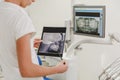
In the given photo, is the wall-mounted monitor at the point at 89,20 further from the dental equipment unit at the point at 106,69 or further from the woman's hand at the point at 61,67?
the woman's hand at the point at 61,67

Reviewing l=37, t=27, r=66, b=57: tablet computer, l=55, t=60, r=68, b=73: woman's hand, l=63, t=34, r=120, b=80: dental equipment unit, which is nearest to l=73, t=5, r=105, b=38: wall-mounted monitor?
l=37, t=27, r=66, b=57: tablet computer

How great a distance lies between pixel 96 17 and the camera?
74.8 inches

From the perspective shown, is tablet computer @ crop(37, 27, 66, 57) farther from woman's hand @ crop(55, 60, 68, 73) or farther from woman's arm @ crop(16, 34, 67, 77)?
woman's arm @ crop(16, 34, 67, 77)

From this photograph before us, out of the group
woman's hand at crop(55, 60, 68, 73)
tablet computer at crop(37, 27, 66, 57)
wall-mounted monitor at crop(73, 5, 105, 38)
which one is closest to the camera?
woman's hand at crop(55, 60, 68, 73)

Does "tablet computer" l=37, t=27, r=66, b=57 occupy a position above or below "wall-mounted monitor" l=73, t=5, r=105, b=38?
below

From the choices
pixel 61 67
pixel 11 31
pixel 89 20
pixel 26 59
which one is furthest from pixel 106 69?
pixel 89 20

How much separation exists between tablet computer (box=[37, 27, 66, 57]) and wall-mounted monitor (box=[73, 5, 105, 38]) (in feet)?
Answer: 0.75

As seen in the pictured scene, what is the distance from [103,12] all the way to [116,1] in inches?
30.0

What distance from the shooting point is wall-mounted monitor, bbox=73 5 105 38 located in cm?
182

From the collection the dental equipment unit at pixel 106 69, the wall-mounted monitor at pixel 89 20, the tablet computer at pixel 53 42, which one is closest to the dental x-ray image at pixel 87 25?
the wall-mounted monitor at pixel 89 20

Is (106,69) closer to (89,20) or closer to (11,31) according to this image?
(11,31)

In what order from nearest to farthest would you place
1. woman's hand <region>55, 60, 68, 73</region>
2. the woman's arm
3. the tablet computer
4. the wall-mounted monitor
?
the woman's arm → woman's hand <region>55, 60, 68, 73</region> → the wall-mounted monitor → the tablet computer

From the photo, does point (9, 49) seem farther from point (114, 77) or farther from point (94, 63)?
point (94, 63)

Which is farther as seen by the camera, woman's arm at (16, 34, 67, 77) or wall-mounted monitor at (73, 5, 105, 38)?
wall-mounted monitor at (73, 5, 105, 38)
